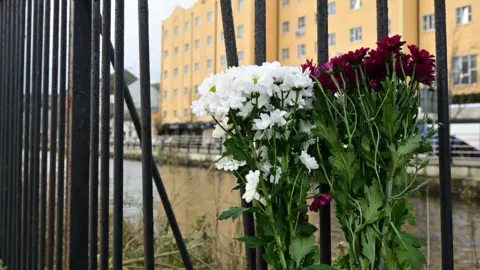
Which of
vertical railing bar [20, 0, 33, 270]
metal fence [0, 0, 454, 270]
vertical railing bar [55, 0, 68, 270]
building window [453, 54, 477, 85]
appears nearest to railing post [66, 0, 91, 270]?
metal fence [0, 0, 454, 270]

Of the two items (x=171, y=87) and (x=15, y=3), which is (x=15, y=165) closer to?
(x=15, y=3)

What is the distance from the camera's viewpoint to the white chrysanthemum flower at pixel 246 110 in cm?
68

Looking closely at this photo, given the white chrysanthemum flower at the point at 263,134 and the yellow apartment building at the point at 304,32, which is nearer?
the white chrysanthemum flower at the point at 263,134

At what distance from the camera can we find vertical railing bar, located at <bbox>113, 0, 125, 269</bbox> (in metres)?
1.21

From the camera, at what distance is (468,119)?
51.2 feet

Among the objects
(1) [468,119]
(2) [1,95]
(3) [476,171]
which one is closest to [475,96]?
(1) [468,119]

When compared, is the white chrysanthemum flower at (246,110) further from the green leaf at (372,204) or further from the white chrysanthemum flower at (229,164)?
the green leaf at (372,204)

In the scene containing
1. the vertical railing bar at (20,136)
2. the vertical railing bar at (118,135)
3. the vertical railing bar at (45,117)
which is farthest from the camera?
the vertical railing bar at (20,136)

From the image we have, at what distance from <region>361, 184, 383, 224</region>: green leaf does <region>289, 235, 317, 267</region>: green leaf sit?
9 cm

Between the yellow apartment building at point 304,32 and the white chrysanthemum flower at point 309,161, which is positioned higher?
the yellow apartment building at point 304,32

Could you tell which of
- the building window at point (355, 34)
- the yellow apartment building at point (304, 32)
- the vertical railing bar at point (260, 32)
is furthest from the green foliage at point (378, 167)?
the building window at point (355, 34)

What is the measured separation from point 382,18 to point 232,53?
0.29 meters

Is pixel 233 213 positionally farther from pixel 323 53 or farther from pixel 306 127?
pixel 323 53

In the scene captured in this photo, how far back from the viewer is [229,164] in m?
0.70
